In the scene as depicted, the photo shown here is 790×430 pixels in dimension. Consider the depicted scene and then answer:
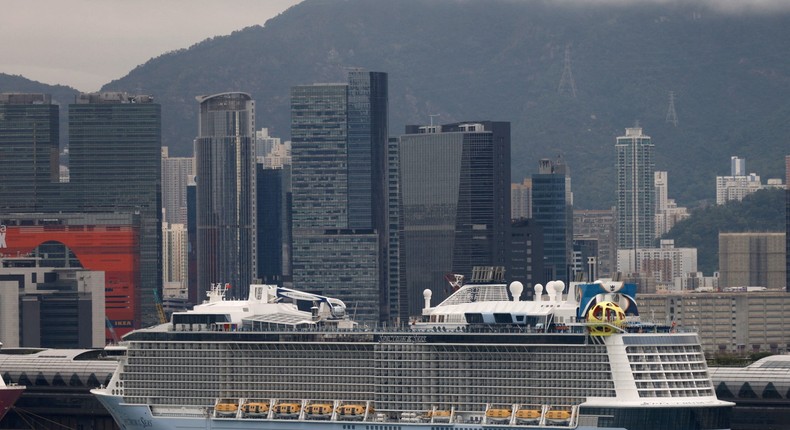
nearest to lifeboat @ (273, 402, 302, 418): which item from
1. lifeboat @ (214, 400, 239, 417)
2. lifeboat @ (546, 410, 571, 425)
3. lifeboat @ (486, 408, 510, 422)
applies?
lifeboat @ (214, 400, 239, 417)

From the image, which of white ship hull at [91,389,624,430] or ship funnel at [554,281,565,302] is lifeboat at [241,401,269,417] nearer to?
white ship hull at [91,389,624,430]

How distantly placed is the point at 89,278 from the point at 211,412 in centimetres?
10085

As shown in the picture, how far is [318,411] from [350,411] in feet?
4.52

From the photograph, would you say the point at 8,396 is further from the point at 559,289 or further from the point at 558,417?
the point at 558,417

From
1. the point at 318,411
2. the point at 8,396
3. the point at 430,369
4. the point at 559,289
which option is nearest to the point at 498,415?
the point at 430,369

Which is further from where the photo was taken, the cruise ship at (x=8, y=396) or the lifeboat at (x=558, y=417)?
the cruise ship at (x=8, y=396)

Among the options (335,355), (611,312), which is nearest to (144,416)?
(335,355)

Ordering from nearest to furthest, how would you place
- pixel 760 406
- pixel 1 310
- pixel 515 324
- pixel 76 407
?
pixel 515 324, pixel 760 406, pixel 76 407, pixel 1 310

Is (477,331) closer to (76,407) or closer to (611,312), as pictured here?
(611,312)

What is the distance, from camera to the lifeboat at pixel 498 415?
7856 cm

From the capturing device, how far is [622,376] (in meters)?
75.8

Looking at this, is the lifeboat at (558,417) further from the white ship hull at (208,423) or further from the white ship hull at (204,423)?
the white ship hull at (204,423)

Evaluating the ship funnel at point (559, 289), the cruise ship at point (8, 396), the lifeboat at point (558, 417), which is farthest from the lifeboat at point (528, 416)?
the cruise ship at point (8, 396)

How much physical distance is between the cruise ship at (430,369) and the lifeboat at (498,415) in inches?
1.6
